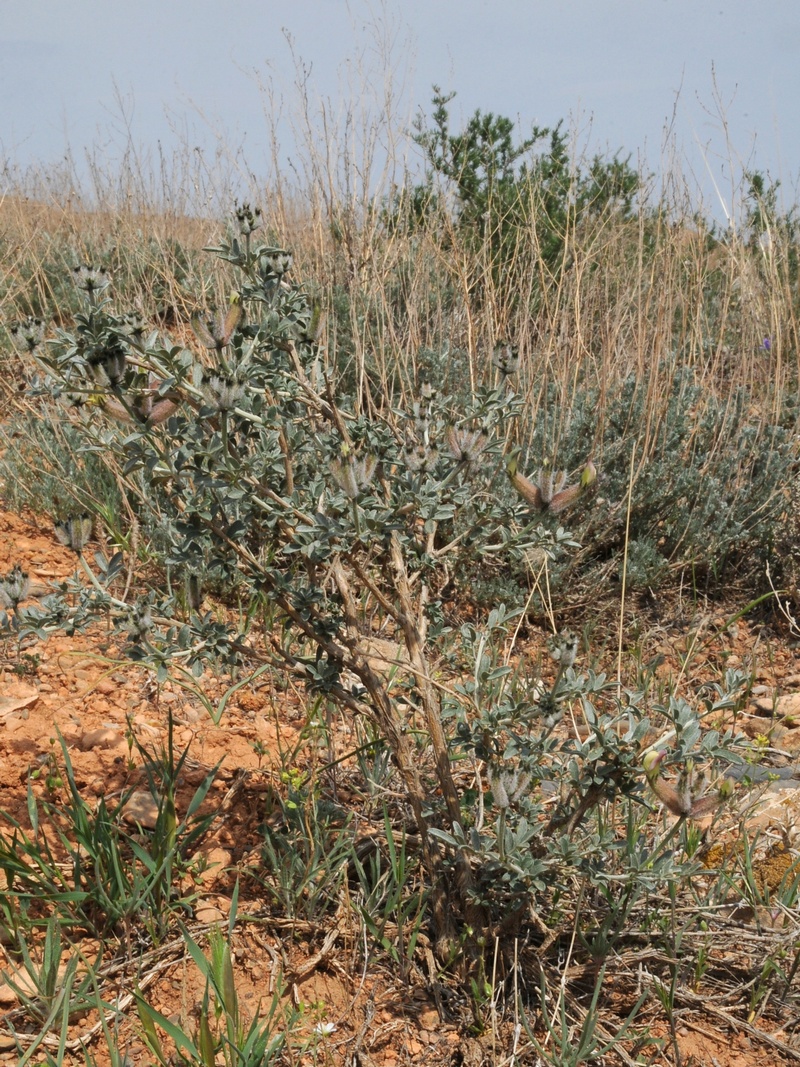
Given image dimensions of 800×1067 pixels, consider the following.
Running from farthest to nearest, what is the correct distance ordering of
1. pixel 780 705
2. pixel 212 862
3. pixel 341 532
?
1. pixel 780 705
2. pixel 212 862
3. pixel 341 532

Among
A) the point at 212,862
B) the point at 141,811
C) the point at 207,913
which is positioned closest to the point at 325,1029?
the point at 207,913

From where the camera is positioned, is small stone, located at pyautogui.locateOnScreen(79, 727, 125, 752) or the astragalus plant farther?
small stone, located at pyautogui.locateOnScreen(79, 727, 125, 752)

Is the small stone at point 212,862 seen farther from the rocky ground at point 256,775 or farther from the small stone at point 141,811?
the small stone at point 141,811

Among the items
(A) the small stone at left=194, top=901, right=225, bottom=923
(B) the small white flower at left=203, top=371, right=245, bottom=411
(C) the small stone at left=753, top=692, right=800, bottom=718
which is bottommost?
(C) the small stone at left=753, top=692, right=800, bottom=718

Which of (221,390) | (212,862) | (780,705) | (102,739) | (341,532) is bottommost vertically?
(780,705)

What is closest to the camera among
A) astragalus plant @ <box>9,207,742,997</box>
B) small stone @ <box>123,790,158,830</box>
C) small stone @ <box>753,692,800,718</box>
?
astragalus plant @ <box>9,207,742,997</box>

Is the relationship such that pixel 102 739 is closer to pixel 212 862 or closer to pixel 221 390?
pixel 212 862

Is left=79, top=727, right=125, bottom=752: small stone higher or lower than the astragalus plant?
lower

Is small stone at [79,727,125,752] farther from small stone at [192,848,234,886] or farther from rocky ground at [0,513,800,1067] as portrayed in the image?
small stone at [192,848,234,886]

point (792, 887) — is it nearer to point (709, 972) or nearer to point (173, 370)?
point (709, 972)

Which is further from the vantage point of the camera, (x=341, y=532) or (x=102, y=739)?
(x=102, y=739)

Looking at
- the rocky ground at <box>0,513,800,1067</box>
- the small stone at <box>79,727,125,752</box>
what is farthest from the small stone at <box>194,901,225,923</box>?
the small stone at <box>79,727,125,752</box>

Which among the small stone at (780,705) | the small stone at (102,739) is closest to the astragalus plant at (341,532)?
the small stone at (102,739)

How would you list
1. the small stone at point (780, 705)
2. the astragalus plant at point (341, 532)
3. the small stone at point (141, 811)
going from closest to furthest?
the astragalus plant at point (341, 532)
the small stone at point (141, 811)
the small stone at point (780, 705)
